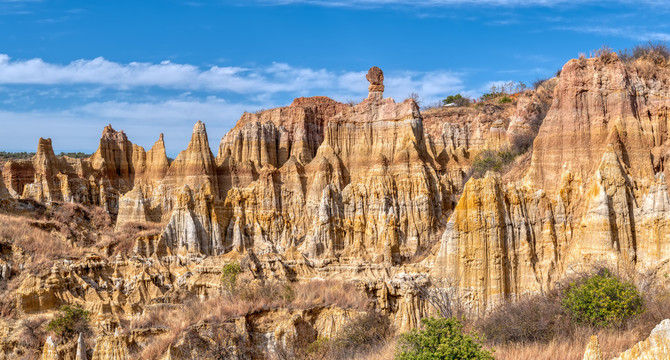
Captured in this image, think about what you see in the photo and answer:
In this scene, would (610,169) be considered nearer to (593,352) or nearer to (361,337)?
(361,337)

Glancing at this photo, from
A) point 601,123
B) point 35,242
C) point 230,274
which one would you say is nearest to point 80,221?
point 35,242

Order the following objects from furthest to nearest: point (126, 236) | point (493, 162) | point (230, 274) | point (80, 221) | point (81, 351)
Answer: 1. point (80, 221)
2. point (126, 236)
3. point (493, 162)
4. point (230, 274)
5. point (81, 351)

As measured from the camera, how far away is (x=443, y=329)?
51.7ft

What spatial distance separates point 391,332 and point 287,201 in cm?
2389

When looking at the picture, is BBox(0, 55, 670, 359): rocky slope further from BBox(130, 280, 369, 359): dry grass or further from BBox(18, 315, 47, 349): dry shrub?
BBox(18, 315, 47, 349): dry shrub

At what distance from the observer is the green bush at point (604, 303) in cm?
1884

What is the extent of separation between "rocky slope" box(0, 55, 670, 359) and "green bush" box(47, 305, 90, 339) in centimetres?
75

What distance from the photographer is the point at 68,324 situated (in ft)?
93.1

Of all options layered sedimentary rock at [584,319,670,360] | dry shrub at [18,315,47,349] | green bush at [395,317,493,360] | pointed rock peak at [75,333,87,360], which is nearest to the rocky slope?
dry shrub at [18,315,47,349]

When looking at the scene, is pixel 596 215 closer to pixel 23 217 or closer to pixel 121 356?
pixel 121 356

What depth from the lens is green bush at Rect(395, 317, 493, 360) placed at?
14.8 m

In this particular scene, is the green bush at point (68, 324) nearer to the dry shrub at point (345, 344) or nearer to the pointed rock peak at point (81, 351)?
the pointed rock peak at point (81, 351)

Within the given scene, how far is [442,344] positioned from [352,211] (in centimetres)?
2973

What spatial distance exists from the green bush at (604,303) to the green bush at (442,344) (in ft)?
17.1
